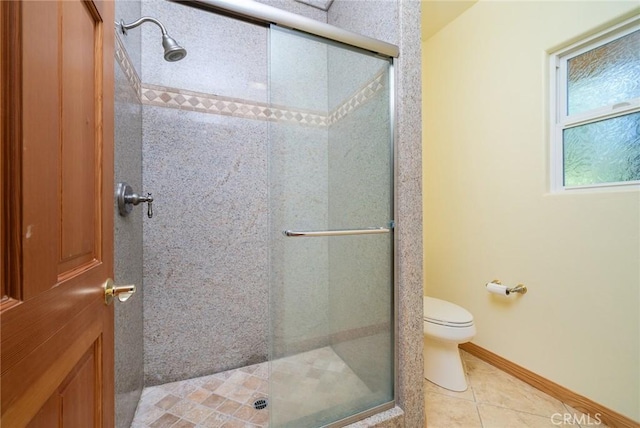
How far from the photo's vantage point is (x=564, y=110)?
60.1 inches

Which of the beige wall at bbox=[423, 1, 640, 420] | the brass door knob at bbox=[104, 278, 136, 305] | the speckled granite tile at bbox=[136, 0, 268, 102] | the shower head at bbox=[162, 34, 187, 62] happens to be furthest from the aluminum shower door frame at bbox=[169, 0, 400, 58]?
the beige wall at bbox=[423, 1, 640, 420]

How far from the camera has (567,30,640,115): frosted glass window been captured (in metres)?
1.29

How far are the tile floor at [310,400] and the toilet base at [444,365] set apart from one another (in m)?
0.04

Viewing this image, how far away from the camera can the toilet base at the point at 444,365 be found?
1.51m

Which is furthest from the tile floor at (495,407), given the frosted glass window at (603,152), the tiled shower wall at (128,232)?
the tiled shower wall at (128,232)

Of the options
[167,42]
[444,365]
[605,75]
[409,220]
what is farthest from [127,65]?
[605,75]

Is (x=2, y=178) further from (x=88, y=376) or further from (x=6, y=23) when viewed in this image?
(x=88, y=376)

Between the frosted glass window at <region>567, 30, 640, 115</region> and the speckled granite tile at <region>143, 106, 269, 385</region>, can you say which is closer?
the frosted glass window at <region>567, 30, 640, 115</region>

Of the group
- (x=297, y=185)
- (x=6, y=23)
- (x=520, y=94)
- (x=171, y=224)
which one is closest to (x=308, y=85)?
(x=297, y=185)

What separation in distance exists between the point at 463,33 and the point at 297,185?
1938 millimetres

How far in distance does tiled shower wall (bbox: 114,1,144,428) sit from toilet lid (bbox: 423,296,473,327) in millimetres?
1565

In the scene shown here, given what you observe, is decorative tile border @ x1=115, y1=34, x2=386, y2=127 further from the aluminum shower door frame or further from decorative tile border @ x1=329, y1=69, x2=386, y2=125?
the aluminum shower door frame

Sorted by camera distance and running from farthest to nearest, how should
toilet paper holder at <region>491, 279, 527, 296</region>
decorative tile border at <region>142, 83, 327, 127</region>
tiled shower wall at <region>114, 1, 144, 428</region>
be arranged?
1. toilet paper holder at <region>491, 279, 527, 296</region>
2. decorative tile border at <region>142, 83, 327, 127</region>
3. tiled shower wall at <region>114, 1, 144, 428</region>

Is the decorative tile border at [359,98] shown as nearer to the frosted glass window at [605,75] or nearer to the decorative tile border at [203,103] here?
the decorative tile border at [203,103]
